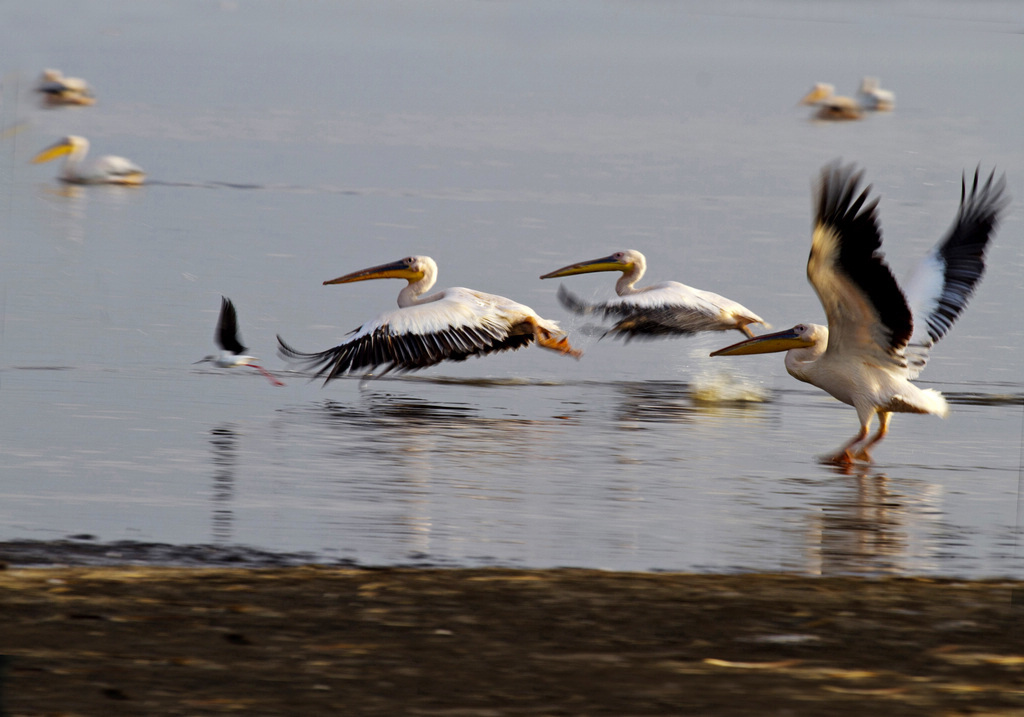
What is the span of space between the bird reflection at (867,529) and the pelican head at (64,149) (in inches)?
281

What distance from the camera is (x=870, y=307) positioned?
676 cm

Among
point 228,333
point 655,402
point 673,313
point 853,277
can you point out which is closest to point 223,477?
point 853,277

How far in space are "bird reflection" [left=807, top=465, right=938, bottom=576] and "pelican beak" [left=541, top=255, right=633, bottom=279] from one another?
4.19 metres

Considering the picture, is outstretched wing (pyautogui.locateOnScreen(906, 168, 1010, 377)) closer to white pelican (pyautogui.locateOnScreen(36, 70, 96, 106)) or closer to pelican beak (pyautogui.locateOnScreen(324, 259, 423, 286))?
pelican beak (pyautogui.locateOnScreen(324, 259, 423, 286))

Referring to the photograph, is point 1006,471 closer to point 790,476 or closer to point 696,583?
point 790,476

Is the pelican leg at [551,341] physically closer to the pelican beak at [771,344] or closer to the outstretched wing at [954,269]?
the pelican beak at [771,344]

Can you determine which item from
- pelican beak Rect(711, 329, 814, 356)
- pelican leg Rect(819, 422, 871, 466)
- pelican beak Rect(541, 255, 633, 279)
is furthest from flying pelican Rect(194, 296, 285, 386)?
pelican leg Rect(819, 422, 871, 466)

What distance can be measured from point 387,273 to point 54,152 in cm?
301

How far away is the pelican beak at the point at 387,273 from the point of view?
1070 centimetres

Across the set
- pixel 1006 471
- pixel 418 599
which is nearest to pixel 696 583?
pixel 418 599

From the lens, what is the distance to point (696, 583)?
449cm

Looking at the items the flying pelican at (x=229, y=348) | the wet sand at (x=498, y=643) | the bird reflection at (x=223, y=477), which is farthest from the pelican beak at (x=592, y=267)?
the wet sand at (x=498, y=643)

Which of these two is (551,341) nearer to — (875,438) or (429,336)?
(429,336)

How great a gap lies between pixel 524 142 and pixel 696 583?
26.1 ft
